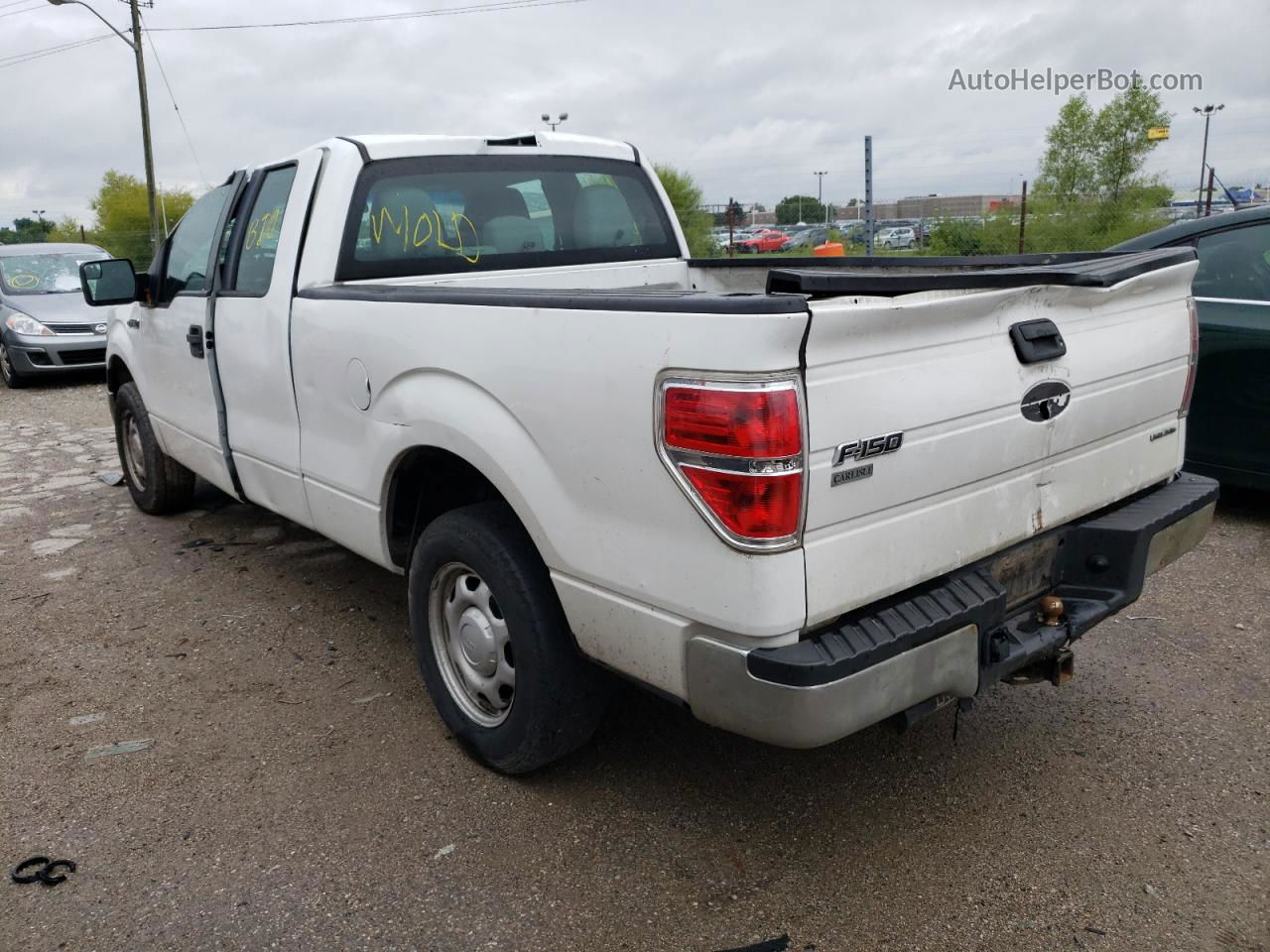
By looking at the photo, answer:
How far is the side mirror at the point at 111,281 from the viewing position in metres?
5.09

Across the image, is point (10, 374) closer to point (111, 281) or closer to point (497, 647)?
point (111, 281)

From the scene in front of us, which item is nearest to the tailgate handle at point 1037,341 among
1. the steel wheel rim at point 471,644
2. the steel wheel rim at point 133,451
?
the steel wheel rim at point 471,644

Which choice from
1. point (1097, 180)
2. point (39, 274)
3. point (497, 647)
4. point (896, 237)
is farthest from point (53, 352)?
point (896, 237)

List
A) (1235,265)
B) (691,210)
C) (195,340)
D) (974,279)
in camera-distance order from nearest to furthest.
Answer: (974,279) → (195,340) → (1235,265) → (691,210)

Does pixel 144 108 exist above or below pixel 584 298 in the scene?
above

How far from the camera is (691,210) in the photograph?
24703 mm

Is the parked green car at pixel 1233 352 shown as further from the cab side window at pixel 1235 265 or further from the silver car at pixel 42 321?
the silver car at pixel 42 321

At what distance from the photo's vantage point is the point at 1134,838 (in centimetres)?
287

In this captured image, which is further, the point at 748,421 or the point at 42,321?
the point at 42,321

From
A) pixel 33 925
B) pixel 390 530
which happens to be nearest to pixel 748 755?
pixel 390 530

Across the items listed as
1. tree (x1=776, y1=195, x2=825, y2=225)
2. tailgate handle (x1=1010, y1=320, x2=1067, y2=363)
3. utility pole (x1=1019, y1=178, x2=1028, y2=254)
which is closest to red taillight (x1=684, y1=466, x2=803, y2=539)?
tailgate handle (x1=1010, y1=320, x2=1067, y2=363)

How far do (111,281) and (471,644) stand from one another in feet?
10.3

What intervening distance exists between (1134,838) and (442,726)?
217cm

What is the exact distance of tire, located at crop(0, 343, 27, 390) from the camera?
12.5 m
